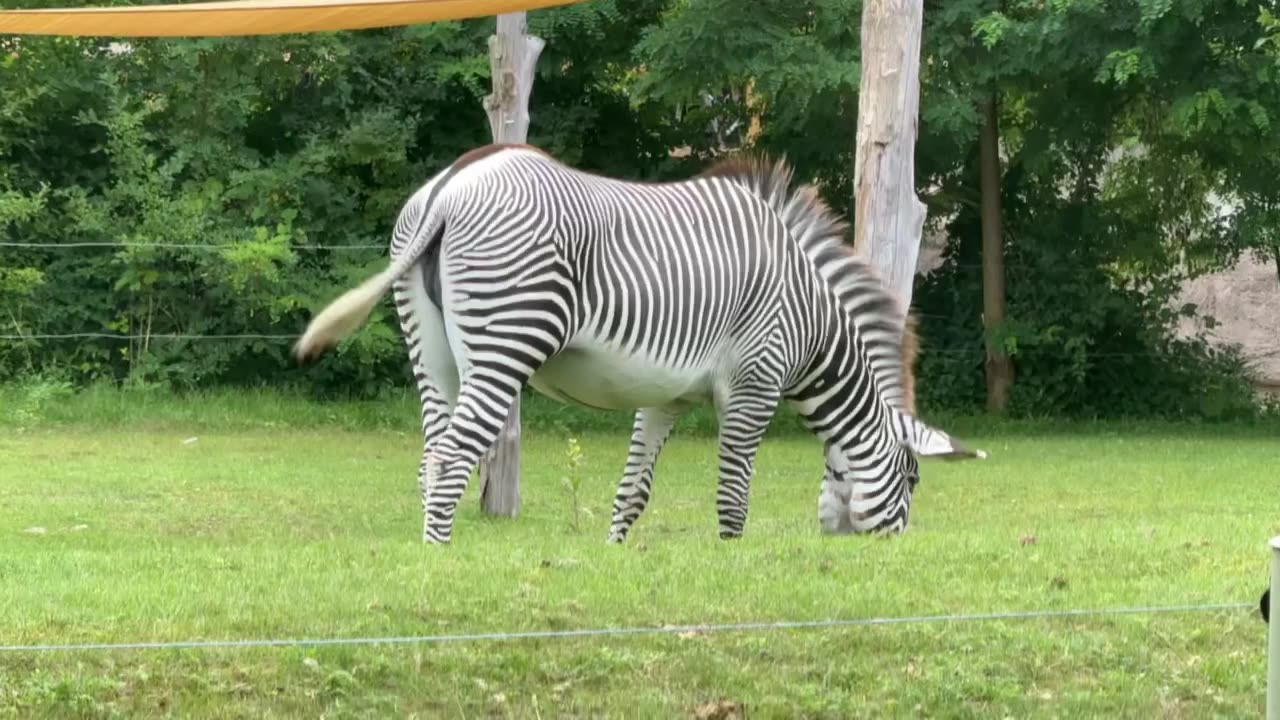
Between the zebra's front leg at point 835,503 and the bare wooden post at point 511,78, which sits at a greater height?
the bare wooden post at point 511,78

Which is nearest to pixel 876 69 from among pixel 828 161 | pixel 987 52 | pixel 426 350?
pixel 426 350

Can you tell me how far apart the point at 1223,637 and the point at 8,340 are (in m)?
15.5

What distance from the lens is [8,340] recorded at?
59.1 feet

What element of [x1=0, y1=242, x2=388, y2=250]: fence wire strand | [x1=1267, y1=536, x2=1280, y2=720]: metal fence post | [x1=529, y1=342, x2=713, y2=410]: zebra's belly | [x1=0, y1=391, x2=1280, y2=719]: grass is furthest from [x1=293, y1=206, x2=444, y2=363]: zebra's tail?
[x1=0, y1=242, x2=388, y2=250]: fence wire strand

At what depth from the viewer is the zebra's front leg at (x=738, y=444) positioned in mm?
8555

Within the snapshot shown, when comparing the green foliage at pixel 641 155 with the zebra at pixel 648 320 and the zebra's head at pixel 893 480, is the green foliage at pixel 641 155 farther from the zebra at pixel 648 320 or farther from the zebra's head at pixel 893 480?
the zebra's head at pixel 893 480

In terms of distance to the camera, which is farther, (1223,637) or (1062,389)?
(1062,389)

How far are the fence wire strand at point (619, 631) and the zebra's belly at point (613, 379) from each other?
258 centimetres

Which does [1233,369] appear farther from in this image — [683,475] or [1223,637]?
→ [1223,637]

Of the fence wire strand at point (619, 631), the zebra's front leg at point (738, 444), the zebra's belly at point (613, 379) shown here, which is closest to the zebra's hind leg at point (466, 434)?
the zebra's belly at point (613, 379)

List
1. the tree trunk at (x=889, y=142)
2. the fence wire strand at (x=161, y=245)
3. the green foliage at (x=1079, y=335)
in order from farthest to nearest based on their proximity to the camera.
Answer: the green foliage at (x=1079, y=335) < the fence wire strand at (x=161, y=245) < the tree trunk at (x=889, y=142)

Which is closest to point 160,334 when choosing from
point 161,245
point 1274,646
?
point 161,245

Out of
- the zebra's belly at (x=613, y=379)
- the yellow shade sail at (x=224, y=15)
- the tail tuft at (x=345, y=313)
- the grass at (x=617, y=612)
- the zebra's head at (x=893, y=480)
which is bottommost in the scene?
the grass at (x=617, y=612)

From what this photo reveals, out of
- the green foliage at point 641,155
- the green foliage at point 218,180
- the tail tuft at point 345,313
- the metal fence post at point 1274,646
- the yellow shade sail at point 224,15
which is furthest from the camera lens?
the green foliage at point 218,180
